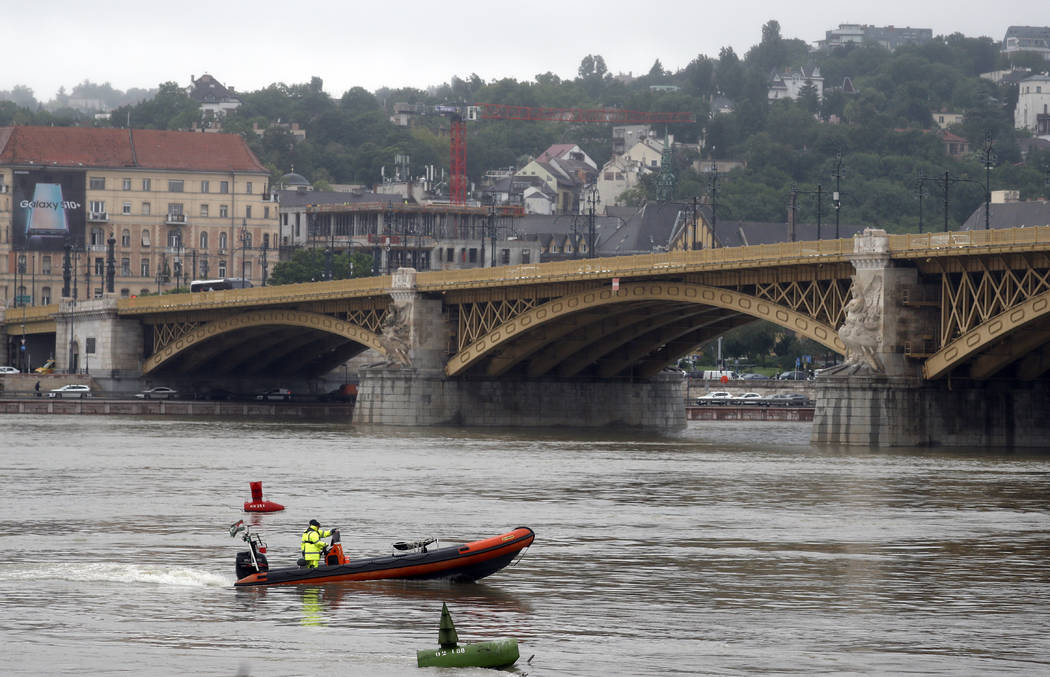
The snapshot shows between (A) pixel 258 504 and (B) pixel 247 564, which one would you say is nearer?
(B) pixel 247 564

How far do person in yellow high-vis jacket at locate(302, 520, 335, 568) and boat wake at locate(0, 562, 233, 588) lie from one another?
5.46 ft

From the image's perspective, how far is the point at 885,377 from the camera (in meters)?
81.6

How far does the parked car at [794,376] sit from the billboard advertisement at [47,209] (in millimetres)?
73354

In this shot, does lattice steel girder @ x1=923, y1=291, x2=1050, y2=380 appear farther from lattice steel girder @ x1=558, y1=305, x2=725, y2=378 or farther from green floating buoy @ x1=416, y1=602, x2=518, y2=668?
green floating buoy @ x1=416, y1=602, x2=518, y2=668

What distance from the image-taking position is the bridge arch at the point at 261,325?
11264 cm

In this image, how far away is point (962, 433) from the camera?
8394cm

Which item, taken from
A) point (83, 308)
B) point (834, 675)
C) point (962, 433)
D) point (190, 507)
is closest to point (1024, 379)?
point (962, 433)

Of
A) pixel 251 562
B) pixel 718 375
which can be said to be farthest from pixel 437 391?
pixel 251 562

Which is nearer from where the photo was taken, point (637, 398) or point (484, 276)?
point (484, 276)

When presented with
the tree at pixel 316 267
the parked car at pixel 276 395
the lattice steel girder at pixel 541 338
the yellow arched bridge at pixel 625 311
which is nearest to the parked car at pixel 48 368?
the yellow arched bridge at pixel 625 311

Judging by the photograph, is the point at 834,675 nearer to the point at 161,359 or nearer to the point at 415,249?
the point at 161,359

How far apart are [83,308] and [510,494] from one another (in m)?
87.5

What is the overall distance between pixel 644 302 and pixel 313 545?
188 ft

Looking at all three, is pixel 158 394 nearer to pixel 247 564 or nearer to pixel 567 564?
pixel 567 564
